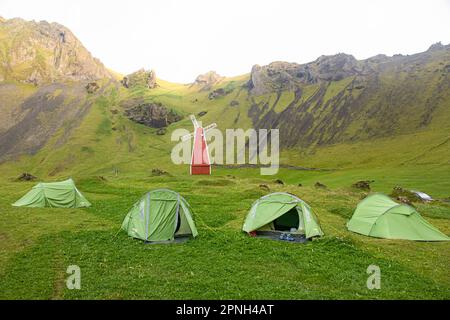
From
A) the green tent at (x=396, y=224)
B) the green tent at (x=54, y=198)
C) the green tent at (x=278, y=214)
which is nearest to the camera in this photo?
the green tent at (x=278, y=214)

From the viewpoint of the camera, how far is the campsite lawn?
13648 millimetres

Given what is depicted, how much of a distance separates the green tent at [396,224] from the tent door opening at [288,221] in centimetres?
456

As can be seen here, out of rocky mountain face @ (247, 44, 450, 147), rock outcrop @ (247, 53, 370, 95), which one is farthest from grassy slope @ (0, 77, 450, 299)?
rock outcrop @ (247, 53, 370, 95)

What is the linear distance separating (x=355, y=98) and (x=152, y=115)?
95166 millimetres

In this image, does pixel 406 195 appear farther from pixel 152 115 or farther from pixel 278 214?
pixel 152 115

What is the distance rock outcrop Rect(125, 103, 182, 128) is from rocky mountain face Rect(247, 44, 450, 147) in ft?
138

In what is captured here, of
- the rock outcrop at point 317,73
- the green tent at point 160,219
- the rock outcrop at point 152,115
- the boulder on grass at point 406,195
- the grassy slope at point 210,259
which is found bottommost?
the boulder on grass at point 406,195

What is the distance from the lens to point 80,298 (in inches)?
508

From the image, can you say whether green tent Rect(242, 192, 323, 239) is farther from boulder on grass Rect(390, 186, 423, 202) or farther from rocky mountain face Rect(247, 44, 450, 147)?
rocky mountain face Rect(247, 44, 450, 147)

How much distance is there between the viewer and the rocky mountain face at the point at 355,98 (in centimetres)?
12712

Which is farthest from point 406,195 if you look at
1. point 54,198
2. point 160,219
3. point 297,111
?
point 297,111

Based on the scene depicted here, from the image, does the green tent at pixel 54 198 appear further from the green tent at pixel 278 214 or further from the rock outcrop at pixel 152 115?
the rock outcrop at pixel 152 115

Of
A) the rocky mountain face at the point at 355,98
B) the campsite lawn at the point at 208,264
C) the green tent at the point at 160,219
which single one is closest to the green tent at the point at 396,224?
the campsite lawn at the point at 208,264

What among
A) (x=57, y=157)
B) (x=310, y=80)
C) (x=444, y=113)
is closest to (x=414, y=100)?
(x=444, y=113)
